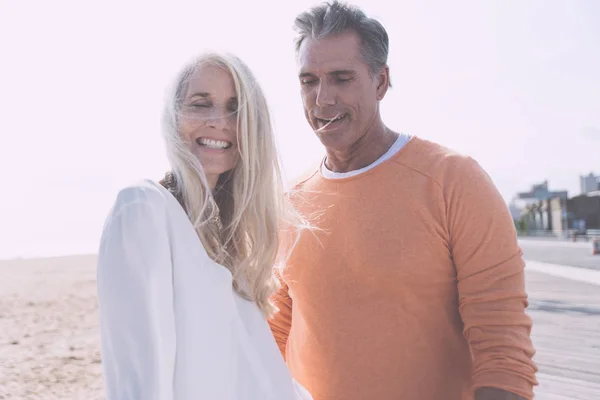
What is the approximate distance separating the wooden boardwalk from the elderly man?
245 cm

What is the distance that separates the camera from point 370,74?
95.0 inches

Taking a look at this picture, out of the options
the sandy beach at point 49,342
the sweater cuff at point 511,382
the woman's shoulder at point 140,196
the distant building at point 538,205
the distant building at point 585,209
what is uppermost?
the woman's shoulder at point 140,196

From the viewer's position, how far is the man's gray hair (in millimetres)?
2334

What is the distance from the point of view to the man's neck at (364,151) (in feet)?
7.73

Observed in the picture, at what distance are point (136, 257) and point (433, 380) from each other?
1214 mm

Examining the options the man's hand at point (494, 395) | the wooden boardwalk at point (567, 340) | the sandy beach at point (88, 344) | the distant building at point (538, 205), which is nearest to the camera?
the man's hand at point (494, 395)

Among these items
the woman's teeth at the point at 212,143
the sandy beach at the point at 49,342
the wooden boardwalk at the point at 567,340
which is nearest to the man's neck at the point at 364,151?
the woman's teeth at the point at 212,143

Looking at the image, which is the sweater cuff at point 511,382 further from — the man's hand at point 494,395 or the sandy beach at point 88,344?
the sandy beach at point 88,344

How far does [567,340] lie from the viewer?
5785mm

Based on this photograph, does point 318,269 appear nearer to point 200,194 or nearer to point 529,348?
point 200,194

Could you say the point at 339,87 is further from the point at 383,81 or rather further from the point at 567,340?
the point at 567,340

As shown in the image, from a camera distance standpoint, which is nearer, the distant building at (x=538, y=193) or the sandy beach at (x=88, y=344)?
the sandy beach at (x=88, y=344)

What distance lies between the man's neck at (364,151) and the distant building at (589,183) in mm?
61452

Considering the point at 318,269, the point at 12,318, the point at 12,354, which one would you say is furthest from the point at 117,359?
the point at 12,318
